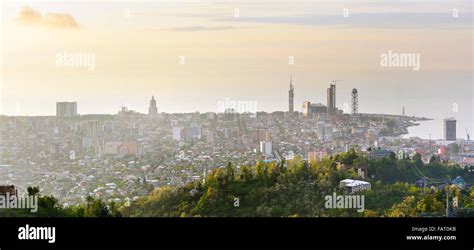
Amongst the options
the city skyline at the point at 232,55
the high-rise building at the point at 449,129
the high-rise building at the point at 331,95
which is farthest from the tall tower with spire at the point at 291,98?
the high-rise building at the point at 449,129

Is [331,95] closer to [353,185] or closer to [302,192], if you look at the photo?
[353,185]

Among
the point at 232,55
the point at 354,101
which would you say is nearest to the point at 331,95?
the point at 354,101

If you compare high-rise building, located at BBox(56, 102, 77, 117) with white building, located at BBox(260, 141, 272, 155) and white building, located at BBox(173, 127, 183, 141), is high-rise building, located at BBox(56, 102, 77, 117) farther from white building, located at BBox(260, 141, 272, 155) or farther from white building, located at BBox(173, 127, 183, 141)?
white building, located at BBox(260, 141, 272, 155)

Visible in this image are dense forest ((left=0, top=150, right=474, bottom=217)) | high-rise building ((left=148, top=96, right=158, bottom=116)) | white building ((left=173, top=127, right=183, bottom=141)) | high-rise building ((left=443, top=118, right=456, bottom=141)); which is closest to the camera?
dense forest ((left=0, top=150, right=474, bottom=217))

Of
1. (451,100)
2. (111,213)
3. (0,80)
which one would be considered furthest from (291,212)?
(0,80)

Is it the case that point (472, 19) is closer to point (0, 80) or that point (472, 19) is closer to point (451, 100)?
point (451, 100)

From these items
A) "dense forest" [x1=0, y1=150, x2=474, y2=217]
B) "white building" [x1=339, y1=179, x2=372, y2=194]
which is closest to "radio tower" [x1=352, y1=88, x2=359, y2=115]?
"dense forest" [x1=0, y1=150, x2=474, y2=217]
